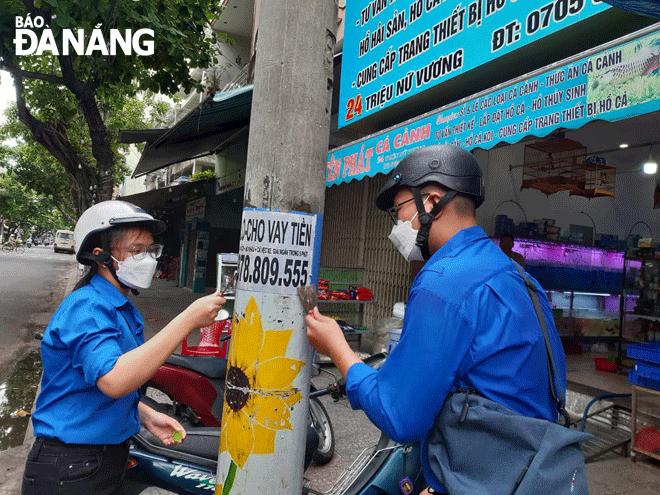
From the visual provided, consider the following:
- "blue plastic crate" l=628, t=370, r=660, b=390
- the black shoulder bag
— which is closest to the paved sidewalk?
"blue plastic crate" l=628, t=370, r=660, b=390

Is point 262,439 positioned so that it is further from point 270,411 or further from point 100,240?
point 100,240

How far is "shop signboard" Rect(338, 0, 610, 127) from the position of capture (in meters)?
4.43

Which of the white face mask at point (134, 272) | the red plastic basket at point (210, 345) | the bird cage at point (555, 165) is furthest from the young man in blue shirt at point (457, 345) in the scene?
the bird cage at point (555, 165)

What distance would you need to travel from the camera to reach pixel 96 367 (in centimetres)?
160

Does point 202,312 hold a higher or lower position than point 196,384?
higher

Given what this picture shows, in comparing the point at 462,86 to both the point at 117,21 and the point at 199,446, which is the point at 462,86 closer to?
the point at 199,446

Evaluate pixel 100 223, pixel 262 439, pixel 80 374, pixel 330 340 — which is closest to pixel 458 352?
pixel 330 340

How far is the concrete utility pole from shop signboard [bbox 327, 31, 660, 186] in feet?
6.25

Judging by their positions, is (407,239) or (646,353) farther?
(646,353)

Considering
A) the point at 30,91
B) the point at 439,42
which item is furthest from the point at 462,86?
the point at 30,91

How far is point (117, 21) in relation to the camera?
306 inches

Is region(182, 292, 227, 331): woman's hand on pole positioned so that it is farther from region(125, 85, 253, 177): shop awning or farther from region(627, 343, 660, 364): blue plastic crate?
region(125, 85, 253, 177): shop awning

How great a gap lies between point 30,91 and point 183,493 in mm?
13639

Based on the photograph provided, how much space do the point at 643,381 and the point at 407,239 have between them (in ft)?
12.3
